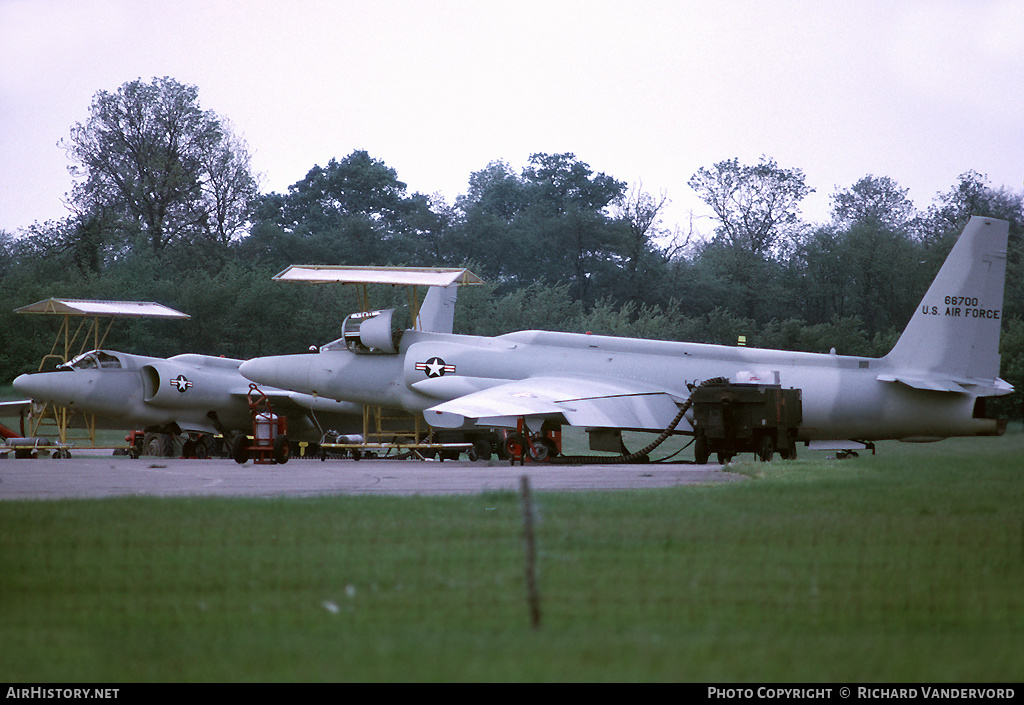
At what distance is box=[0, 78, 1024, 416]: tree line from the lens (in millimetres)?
47438

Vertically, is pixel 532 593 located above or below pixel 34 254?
below

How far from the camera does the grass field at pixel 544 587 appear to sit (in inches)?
190

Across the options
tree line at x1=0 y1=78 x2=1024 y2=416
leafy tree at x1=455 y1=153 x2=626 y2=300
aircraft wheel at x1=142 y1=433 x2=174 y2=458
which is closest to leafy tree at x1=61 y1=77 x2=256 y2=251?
tree line at x1=0 y1=78 x2=1024 y2=416

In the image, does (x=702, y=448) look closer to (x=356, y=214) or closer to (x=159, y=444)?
(x=159, y=444)

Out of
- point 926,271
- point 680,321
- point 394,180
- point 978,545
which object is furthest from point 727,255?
point 978,545

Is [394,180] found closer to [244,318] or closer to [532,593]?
[244,318]

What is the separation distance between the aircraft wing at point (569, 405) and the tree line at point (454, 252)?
65.8 feet

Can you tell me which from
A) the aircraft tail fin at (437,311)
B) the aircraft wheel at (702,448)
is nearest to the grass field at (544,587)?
the aircraft wheel at (702,448)

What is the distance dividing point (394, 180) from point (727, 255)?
31726 millimetres

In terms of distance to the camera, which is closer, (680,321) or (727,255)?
(680,321)

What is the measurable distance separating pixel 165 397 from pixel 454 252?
128ft

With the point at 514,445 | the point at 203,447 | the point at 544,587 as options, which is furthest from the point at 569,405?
the point at 544,587

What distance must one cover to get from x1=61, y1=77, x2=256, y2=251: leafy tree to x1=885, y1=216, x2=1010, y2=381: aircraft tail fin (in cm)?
4734

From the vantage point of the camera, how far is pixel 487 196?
83.9 metres
